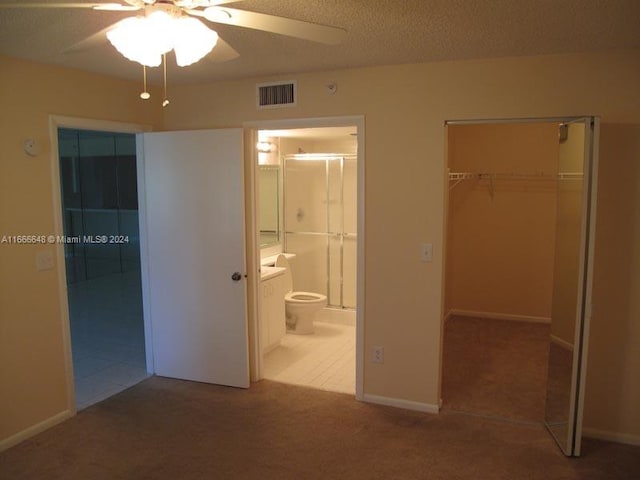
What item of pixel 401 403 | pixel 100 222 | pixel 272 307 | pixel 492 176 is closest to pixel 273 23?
pixel 401 403

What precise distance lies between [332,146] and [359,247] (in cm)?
273

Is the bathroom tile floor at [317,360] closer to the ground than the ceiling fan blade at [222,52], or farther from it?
closer to the ground

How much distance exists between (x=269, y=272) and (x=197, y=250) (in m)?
0.88

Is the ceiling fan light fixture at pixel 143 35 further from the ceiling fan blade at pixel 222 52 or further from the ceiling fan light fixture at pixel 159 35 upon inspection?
the ceiling fan blade at pixel 222 52

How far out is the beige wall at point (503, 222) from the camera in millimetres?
5344

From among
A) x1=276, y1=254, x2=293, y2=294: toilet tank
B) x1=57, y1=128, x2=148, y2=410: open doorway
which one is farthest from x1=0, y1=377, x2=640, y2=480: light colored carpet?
x1=57, y1=128, x2=148, y2=410: open doorway

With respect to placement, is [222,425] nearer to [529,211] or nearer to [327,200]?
[327,200]

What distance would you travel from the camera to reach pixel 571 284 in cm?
288

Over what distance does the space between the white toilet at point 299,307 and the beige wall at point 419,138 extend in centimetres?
154

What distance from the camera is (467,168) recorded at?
5.58 meters

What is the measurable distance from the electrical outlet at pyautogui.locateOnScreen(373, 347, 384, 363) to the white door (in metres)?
0.97

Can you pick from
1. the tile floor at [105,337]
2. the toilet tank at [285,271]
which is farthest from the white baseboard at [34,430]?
the toilet tank at [285,271]

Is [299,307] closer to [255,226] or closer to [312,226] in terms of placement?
[312,226]

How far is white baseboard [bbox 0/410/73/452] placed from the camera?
116 inches
